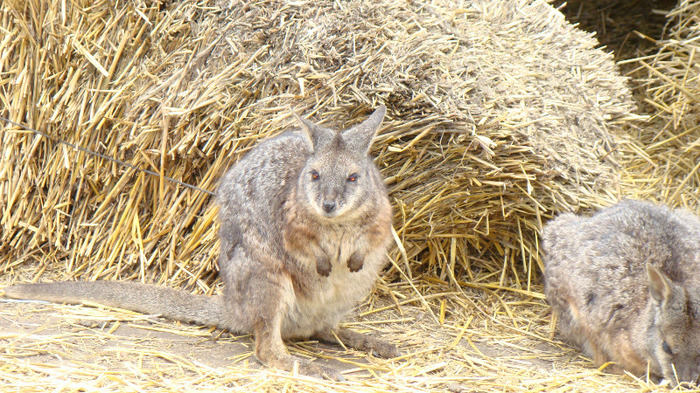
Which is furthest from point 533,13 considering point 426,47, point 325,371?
point 325,371

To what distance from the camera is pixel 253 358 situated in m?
4.27

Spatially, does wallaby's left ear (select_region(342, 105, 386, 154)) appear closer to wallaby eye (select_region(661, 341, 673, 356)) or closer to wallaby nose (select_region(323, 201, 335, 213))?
wallaby nose (select_region(323, 201, 335, 213))

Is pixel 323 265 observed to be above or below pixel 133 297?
above

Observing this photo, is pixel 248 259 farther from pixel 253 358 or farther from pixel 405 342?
pixel 405 342

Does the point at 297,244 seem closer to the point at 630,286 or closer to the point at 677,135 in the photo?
the point at 630,286

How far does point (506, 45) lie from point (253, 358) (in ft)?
9.53

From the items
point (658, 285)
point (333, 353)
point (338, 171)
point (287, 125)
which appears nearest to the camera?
point (658, 285)

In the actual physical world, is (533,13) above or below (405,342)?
above

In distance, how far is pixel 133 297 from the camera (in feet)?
15.3

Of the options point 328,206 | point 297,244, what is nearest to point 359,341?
point 297,244

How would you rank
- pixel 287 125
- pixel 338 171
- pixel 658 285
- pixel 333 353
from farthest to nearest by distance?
A: pixel 287 125, pixel 333 353, pixel 338 171, pixel 658 285

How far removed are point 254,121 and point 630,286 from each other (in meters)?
2.40

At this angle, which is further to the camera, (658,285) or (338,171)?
(338,171)

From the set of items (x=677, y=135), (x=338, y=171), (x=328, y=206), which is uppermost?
(x=677, y=135)
